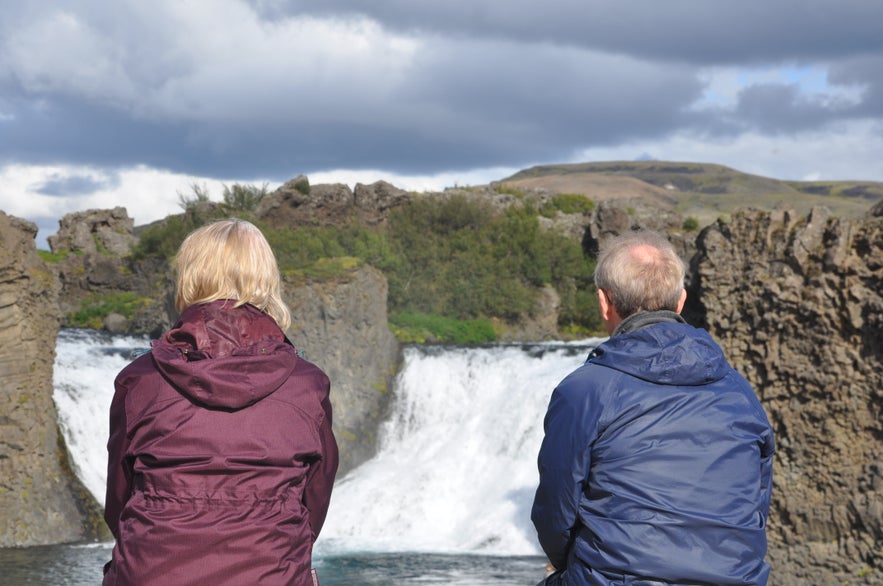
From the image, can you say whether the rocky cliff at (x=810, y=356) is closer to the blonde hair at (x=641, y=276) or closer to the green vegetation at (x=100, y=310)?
the blonde hair at (x=641, y=276)

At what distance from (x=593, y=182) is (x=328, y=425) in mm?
104273

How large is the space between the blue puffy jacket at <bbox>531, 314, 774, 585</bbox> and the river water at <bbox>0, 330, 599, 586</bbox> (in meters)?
10.8

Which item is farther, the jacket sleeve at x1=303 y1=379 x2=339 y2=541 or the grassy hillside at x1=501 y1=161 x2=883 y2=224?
the grassy hillside at x1=501 y1=161 x2=883 y2=224

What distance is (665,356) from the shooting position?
3.38m

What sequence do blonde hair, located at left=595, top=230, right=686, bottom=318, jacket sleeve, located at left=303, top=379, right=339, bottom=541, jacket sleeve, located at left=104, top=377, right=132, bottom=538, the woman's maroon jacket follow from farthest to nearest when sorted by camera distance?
blonde hair, located at left=595, top=230, right=686, bottom=318 < jacket sleeve, located at left=303, top=379, right=339, bottom=541 < jacket sleeve, located at left=104, top=377, right=132, bottom=538 < the woman's maroon jacket

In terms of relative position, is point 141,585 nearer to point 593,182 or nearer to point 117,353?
point 117,353

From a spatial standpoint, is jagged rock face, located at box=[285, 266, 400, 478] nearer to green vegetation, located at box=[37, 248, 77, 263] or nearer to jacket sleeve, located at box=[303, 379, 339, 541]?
jacket sleeve, located at box=[303, 379, 339, 541]

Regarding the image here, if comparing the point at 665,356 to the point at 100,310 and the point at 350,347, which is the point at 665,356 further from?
the point at 100,310

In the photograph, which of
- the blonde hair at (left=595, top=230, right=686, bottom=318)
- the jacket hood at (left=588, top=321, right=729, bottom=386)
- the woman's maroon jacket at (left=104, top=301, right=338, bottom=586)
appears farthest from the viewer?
the blonde hair at (left=595, top=230, right=686, bottom=318)

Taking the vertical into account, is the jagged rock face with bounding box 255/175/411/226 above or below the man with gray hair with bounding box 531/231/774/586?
below

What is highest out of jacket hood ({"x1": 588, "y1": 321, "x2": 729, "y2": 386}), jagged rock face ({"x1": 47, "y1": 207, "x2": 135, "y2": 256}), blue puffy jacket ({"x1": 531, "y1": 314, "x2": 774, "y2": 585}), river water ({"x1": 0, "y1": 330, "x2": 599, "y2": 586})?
jacket hood ({"x1": 588, "y1": 321, "x2": 729, "y2": 386})

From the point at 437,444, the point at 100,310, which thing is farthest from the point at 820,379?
the point at 100,310

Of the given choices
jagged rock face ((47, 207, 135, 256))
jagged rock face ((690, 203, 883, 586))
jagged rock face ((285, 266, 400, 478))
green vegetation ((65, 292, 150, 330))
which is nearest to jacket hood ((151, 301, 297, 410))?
jagged rock face ((690, 203, 883, 586))

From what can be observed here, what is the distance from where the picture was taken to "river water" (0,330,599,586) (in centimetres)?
1487
